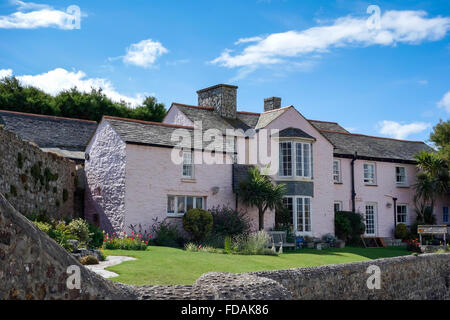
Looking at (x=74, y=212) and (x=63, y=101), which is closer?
(x=74, y=212)

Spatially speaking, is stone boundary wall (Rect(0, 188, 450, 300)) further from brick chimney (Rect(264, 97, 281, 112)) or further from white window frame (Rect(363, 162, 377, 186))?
brick chimney (Rect(264, 97, 281, 112))

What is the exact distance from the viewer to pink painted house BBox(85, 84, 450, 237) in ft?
71.8

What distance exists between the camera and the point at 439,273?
666 inches

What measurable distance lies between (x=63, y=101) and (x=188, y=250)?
29.5m

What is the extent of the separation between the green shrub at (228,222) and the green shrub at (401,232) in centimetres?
1190

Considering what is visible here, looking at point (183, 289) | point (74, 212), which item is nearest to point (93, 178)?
point (74, 212)

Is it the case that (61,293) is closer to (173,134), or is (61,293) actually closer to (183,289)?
A: (183,289)

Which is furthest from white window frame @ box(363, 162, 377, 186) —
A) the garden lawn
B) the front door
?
the garden lawn

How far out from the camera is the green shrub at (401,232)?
98.3ft

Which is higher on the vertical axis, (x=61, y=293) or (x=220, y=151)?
(x=220, y=151)

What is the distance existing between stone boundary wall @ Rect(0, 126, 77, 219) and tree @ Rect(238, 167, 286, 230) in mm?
8266

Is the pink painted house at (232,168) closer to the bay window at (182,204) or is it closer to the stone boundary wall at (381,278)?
the bay window at (182,204)

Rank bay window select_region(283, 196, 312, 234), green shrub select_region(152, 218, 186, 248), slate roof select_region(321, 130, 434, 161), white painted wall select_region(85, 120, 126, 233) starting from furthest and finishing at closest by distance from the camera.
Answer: slate roof select_region(321, 130, 434, 161)
bay window select_region(283, 196, 312, 234)
white painted wall select_region(85, 120, 126, 233)
green shrub select_region(152, 218, 186, 248)
